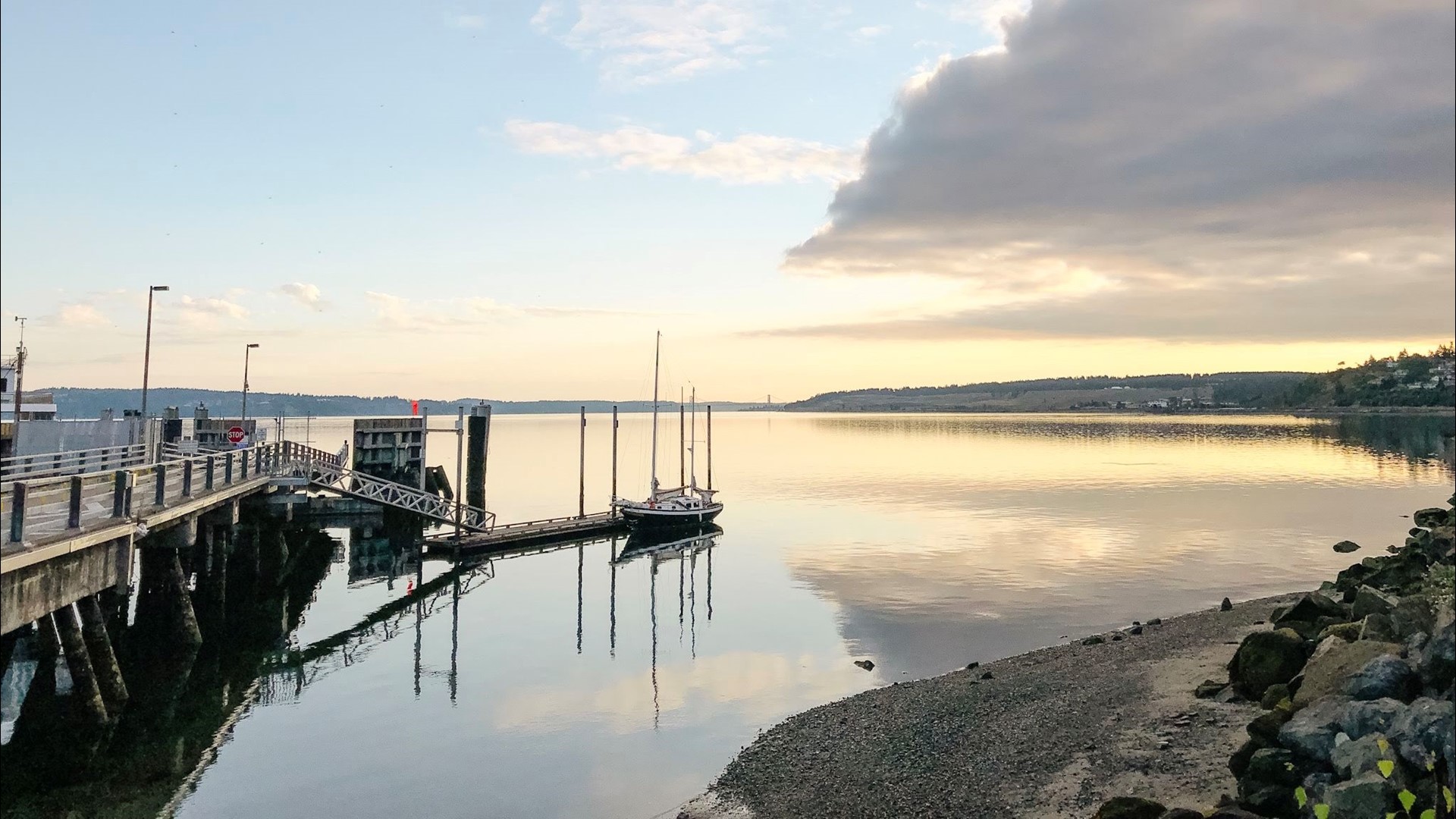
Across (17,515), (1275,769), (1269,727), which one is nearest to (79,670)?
(17,515)

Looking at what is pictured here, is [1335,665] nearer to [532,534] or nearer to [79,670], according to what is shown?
[79,670]

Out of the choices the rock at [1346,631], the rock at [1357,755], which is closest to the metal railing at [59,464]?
the rock at [1357,755]

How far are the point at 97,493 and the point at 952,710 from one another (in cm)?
2083

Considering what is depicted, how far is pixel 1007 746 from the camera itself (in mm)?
17453

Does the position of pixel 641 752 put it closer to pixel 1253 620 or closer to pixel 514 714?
pixel 514 714

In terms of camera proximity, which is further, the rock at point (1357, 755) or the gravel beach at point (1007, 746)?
the gravel beach at point (1007, 746)

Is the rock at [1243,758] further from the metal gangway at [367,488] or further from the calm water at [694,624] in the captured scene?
the metal gangway at [367,488]

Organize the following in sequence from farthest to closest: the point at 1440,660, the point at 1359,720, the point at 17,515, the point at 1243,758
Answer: the point at 17,515 → the point at 1243,758 → the point at 1440,660 → the point at 1359,720

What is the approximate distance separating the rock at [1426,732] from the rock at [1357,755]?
0.71 ft

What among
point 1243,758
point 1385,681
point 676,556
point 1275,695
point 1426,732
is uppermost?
point 1385,681

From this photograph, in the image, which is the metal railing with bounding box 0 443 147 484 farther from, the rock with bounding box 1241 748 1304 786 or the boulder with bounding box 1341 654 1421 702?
the boulder with bounding box 1341 654 1421 702

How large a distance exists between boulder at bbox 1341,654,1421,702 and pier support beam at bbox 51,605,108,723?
24410mm

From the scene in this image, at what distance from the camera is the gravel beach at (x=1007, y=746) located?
48.8 feet

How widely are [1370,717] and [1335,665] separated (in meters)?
2.28
